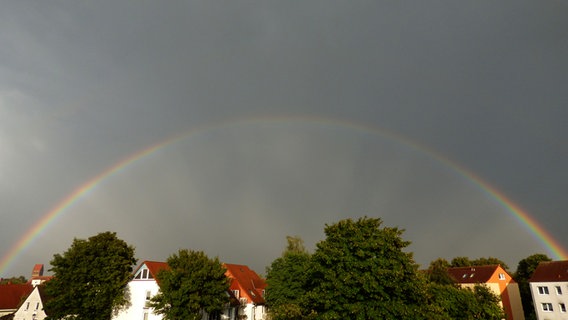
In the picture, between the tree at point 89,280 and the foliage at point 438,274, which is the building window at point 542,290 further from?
the tree at point 89,280

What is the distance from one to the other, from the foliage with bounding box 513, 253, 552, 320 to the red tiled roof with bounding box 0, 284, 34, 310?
120 metres

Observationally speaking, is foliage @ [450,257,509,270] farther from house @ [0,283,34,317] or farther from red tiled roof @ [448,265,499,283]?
house @ [0,283,34,317]

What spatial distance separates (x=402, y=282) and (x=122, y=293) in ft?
127

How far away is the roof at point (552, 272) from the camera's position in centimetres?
6384

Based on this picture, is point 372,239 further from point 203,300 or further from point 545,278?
point 545,278

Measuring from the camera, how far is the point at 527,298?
83.9 meters

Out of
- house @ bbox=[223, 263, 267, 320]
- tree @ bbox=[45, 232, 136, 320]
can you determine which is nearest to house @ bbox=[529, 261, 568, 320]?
house @ bbox=[223, 263, 267, 320]

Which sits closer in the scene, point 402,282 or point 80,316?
point 402,282

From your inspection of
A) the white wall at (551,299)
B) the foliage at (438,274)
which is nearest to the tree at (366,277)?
the foliage at (438,274)

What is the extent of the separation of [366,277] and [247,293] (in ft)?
138

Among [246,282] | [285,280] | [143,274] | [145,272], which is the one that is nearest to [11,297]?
[143,274]

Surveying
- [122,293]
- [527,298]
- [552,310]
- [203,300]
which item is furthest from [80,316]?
[527,298]

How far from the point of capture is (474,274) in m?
81.8

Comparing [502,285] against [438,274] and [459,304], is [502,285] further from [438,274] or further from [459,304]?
[459,304]
